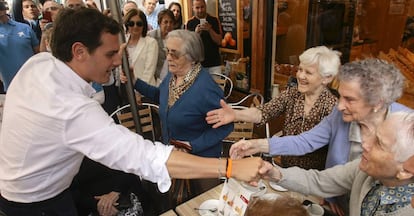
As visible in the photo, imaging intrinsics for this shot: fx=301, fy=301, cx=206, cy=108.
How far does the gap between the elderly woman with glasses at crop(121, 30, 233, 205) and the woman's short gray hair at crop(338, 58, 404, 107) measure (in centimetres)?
84

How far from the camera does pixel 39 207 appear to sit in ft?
4.47

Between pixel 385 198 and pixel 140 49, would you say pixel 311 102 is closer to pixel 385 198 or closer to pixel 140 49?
pixel 385 198

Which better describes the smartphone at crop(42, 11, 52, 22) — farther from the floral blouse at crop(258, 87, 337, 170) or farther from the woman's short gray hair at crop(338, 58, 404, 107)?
the woman's short gray hair at crop(338, 58, 404, 107)

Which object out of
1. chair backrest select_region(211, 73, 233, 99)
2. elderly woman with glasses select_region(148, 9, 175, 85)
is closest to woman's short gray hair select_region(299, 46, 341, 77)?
chair backrest select_region(211, 73, 233, 99)

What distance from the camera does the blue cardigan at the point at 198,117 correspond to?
1.88m

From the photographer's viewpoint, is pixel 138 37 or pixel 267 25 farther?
pixel 267 25

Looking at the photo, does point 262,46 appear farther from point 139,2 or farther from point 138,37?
point 139,2

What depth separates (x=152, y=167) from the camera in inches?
44.8

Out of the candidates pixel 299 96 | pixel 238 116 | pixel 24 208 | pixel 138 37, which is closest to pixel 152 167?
pixel 24 208

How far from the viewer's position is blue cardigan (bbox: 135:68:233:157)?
6.17ft

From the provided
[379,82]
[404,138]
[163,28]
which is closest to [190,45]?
[379,82]

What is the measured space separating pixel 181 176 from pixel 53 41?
0.79 metres

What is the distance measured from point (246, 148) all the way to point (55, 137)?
92 cm

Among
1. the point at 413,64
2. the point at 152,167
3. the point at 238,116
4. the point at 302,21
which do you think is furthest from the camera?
the point at 302,21
